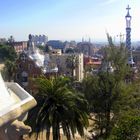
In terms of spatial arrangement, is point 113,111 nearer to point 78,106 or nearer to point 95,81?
point 95,81

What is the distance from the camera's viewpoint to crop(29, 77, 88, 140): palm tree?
18.6 metres

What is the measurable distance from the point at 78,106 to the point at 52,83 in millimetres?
1763

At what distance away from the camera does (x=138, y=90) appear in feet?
88.2

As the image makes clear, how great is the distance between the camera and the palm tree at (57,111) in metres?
18.6

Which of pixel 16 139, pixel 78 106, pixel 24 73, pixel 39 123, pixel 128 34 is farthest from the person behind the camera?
pixel 128 34

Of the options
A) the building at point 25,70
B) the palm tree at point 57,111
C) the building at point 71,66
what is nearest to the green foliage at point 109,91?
the palm tree at point 57,111

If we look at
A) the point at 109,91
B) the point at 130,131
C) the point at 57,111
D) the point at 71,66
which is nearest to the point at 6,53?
the point at 71,66

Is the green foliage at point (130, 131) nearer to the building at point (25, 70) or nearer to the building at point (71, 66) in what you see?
the building at point (25, 70)

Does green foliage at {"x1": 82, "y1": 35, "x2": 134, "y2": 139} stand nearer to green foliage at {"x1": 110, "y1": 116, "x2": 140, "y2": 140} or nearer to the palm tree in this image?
the palm tree

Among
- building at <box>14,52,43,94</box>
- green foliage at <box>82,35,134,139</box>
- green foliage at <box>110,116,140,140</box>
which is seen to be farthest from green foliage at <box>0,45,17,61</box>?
green foliage at <box>110,116,140,140</box>

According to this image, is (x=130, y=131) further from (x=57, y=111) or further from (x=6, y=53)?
(x=6, y=53)

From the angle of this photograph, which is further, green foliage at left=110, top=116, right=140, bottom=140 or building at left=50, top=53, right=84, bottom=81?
building at left=50, top=53, right=84, bottom=81

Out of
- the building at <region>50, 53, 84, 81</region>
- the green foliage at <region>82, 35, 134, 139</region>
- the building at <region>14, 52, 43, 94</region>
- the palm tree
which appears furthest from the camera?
the building at <region>50, 53, 84, 81</region>

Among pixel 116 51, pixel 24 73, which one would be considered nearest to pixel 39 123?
pixel 116 51
